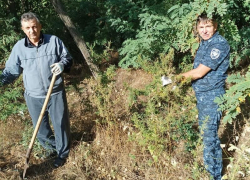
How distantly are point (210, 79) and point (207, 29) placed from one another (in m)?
0.48

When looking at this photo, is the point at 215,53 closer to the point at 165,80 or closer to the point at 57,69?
the point at 165,80

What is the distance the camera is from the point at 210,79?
7.48ft

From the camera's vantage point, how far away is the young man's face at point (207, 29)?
221 centimetres

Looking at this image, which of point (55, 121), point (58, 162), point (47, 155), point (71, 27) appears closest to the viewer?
point (55, 121)

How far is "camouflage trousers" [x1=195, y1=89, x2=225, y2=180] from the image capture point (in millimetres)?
2328

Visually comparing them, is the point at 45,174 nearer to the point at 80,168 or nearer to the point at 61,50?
the point at 80,168

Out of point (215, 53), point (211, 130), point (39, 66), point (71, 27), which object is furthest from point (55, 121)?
point (71, 27)

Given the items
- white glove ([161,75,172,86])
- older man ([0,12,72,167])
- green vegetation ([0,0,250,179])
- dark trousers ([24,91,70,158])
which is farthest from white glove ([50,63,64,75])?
white glove ([161,75,172,86])

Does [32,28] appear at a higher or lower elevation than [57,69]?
higher

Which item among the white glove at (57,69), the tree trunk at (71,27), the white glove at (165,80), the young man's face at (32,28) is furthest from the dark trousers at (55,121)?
the tree trunk at (71,27)

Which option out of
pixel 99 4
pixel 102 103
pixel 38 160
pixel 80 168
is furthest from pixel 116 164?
pixel 99 4

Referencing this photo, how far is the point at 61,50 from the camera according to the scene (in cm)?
279

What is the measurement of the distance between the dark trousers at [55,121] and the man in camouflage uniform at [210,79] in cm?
132

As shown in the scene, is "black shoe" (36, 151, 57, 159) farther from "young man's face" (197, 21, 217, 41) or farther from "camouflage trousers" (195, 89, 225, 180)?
"young man's face" (197, 21, 217, 41)
